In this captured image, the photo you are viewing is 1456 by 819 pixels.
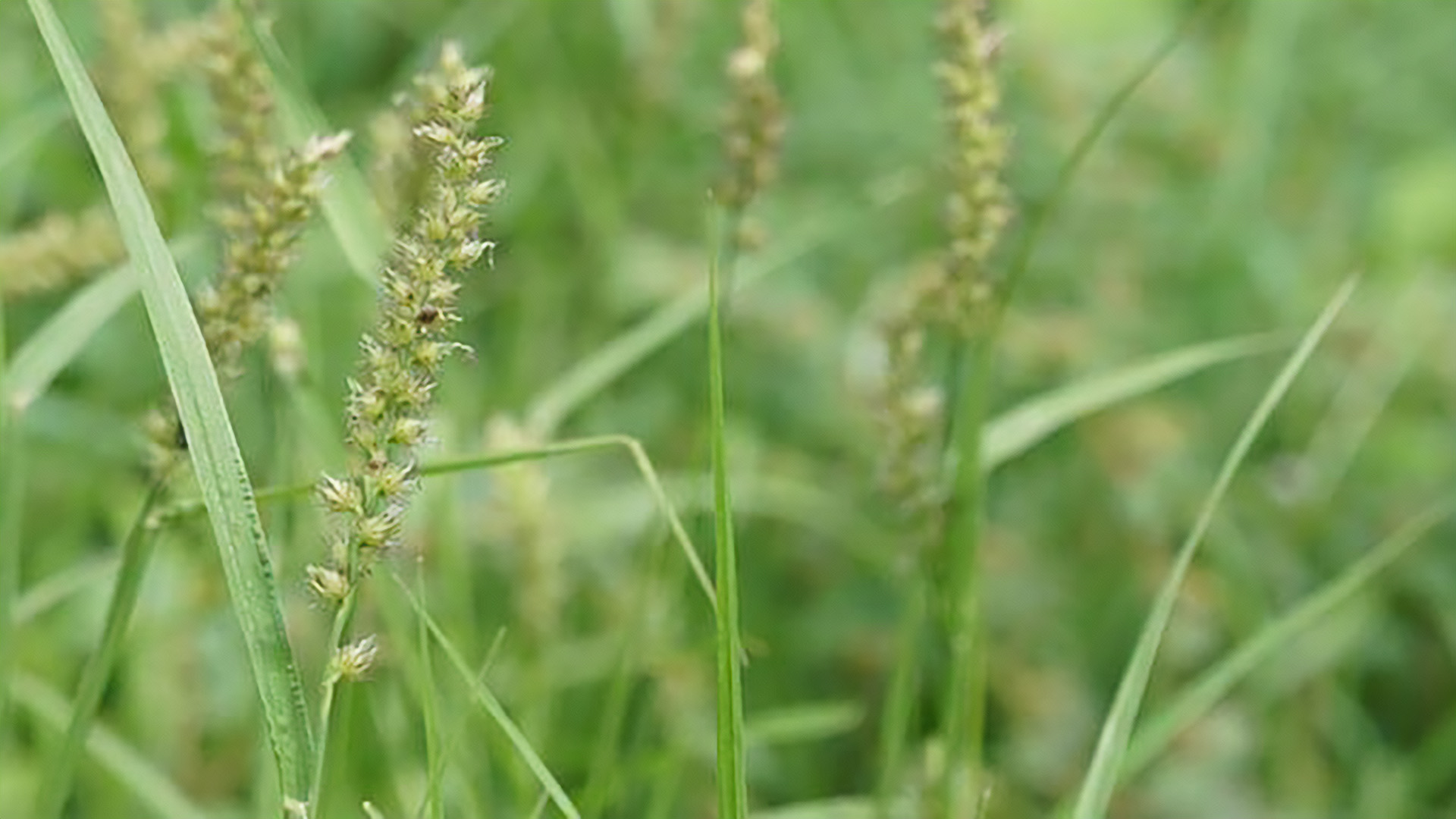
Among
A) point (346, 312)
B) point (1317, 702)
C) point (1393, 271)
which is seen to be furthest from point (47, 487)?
point (1393, 271)

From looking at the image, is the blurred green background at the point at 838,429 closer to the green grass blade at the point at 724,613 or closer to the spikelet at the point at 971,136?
the spikelet at the point at 971,136

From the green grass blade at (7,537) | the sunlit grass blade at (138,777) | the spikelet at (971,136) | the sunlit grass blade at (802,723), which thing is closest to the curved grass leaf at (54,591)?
the sunlit grass blade at (138,777)

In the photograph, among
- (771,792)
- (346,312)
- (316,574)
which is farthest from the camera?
(346,312)

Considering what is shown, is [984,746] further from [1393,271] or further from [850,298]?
[1393,271]

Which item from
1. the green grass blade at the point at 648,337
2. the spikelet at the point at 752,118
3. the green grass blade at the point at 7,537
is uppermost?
the green grass blade at the point at 648,337

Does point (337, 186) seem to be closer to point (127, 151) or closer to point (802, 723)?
point (127, 151)

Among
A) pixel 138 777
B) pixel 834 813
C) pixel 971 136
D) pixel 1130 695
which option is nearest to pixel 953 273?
pixel 971 136

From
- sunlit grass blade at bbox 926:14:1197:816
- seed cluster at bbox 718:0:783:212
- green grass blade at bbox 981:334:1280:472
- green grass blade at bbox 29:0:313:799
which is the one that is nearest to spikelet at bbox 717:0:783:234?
seed cluster at bbox 718:0:783:212
